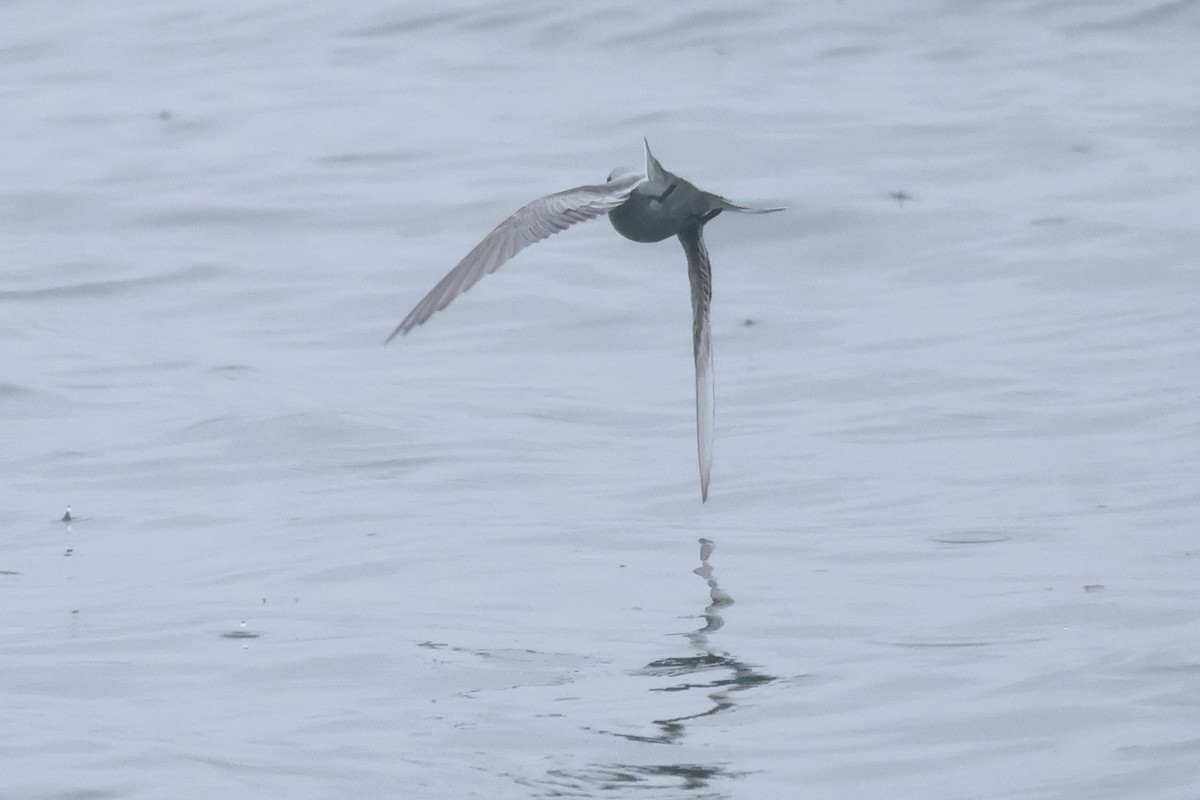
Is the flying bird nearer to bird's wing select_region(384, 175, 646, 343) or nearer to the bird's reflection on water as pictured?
bird's wing select_region(384, 175, 646, 343)

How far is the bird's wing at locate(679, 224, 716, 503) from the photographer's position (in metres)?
5.48

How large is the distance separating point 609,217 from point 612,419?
3.00m

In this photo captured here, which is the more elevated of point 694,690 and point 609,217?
point 609,217

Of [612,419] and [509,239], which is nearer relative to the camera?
[509,239]

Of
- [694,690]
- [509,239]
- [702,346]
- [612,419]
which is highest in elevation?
[509,239]

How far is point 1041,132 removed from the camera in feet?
38.0

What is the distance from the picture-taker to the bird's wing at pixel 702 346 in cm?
548

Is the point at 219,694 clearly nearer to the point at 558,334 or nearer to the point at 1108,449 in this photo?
the point at 1108,449

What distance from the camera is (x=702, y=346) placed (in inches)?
226

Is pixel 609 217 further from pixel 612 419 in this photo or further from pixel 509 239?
pixel 612 419

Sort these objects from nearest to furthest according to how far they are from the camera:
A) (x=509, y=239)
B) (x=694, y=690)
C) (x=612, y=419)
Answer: (x=509, y=239)
(x=694, y=690)
(x=612, y=419)

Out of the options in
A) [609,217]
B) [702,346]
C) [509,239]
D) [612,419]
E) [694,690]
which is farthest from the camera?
[612,419]

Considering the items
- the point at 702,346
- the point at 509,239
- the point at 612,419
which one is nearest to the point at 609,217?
the point at 509,239

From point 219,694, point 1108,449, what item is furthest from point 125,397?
point 1108,449
